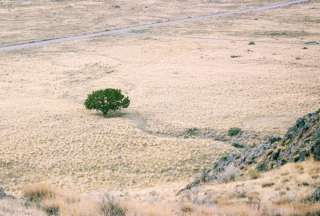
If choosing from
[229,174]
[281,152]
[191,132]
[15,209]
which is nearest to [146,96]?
[191,132]

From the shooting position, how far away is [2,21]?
94.0 m

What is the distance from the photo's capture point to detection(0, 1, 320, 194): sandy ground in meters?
Result: 25.6

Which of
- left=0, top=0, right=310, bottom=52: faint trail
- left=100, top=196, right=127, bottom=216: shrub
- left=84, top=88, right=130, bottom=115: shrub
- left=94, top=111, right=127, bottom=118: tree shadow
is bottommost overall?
left=0, top=0, right=310, bottom=52: faint trail

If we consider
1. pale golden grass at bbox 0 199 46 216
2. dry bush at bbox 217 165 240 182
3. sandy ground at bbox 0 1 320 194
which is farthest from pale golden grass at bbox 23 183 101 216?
sandy ground at bbox 0 1 320 194

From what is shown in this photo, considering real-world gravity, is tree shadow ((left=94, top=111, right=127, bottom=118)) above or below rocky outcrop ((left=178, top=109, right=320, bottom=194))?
below

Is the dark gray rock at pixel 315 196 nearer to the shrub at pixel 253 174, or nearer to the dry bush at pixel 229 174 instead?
the shrub at pixel 253 174

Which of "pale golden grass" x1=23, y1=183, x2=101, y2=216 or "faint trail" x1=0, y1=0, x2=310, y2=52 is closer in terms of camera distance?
"pale golden grass" x1=23, y1=183, x2=101, y2=216

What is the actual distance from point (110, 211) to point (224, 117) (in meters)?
23.6

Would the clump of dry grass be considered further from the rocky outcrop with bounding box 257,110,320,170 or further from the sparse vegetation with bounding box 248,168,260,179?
the rocky outcrop with bounding box 257,110,320,170

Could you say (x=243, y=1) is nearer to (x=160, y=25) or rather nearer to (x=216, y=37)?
(x=160, y=25)

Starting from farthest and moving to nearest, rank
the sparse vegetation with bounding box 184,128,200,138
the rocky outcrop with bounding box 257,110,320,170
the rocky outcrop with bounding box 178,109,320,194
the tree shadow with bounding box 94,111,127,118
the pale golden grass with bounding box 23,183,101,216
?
the tree shadow with bounding box 94,111,127,118 < the sparse vegetation with bounding box 184,128,200,138 < the rocky outcrop with bounding box 178,109,320,194 < the rocky outcrop with bounding box 257,110,320,170 < the pale golden grass with bounding box 23,183,101,216

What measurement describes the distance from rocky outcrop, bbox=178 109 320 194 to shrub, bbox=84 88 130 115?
17002 mm

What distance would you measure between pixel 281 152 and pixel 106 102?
→ 785 inches

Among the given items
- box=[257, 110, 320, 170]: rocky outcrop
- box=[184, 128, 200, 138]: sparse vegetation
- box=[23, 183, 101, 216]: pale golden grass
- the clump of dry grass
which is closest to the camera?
box=[23, 183, 101, 216]: pale golden grass
